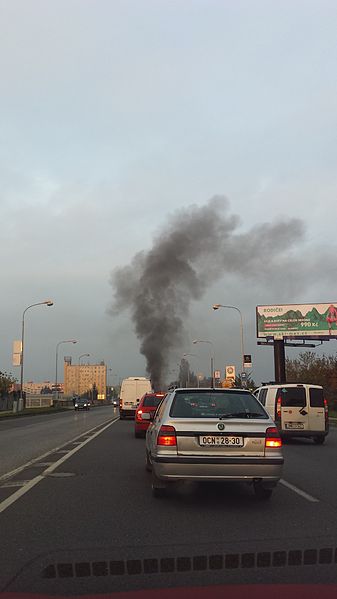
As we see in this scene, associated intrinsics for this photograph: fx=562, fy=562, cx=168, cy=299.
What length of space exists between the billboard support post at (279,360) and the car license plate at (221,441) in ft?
145

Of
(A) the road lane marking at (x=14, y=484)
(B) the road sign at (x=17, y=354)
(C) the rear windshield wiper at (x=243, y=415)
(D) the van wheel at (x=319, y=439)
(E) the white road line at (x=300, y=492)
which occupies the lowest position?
(E) the white road line at (x=300, y=492)

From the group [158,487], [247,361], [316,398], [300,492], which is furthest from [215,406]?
[247,361]

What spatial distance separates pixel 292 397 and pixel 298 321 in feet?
114

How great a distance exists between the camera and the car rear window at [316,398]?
16531 millimetres

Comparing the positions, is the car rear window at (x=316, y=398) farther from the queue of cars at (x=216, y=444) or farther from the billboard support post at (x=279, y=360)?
the billboard support post at (x=279, y=360)

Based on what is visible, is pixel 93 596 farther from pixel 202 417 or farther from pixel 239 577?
pixel 202 417

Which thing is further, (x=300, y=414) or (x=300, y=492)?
(x=300, y=414)

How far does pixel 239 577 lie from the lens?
4.34 meters

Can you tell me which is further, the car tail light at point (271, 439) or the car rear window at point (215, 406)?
the car rear window at point (215, 406)

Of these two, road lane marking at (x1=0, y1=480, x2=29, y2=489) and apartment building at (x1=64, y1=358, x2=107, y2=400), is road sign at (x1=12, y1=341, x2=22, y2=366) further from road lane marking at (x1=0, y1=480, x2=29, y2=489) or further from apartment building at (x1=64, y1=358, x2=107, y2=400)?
apartment building at (x1=64, y1=358, x2=107, y2=400)

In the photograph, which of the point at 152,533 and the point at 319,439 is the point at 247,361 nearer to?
the point at 319,439

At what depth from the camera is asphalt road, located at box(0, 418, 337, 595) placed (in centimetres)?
440

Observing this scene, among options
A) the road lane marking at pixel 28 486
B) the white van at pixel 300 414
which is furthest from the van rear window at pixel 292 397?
the road lane marking at pixel 28 486

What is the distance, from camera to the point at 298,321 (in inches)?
1982
